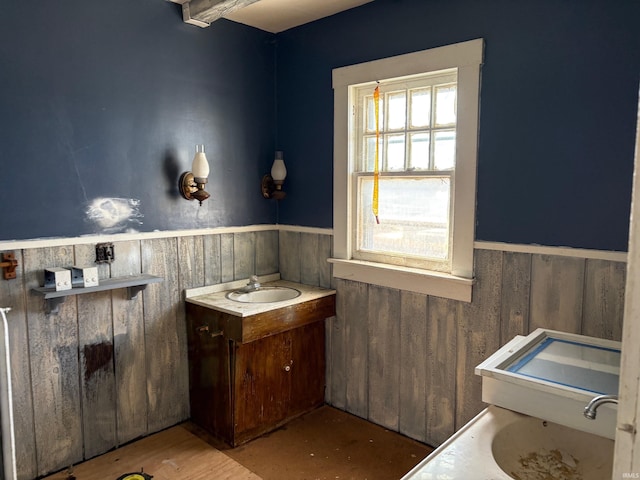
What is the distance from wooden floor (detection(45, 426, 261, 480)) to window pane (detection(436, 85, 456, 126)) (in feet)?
6.95

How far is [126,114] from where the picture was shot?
263 centimetres

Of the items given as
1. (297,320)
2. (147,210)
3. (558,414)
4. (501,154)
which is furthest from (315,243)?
(558,414)

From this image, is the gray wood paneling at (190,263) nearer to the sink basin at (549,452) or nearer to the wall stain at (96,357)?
the wall stain at (96,357)

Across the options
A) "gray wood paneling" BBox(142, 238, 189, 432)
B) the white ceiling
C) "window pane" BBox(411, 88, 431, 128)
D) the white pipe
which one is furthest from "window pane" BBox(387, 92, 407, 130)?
the white pipe

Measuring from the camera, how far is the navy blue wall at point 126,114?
227 centimetres

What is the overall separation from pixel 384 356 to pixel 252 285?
95 centimetres

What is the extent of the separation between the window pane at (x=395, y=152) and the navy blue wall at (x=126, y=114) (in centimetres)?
96

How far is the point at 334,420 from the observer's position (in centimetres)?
304

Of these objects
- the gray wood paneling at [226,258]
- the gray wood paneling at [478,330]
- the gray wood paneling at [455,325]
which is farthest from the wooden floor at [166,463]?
the gray wood paneling at [478,330]

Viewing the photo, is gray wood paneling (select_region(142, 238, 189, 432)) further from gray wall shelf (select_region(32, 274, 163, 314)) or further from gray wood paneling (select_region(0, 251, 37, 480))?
gray wood paneling (select_region(0, 251, 37, 480))

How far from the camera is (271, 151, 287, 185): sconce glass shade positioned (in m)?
3.28

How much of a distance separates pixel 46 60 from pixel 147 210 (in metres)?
0.89

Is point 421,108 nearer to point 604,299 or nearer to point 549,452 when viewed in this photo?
point 604,299

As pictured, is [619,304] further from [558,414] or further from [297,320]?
[297,320]
